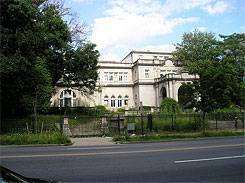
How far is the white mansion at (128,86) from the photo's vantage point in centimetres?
4344

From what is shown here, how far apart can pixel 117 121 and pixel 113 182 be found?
1447 cm

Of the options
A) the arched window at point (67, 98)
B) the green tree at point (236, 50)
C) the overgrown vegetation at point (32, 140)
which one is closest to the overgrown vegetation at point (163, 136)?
the overgrown vegetation at point (32, 140)

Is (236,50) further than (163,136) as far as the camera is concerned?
Yes

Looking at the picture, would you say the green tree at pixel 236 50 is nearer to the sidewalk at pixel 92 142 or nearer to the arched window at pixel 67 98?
the sidewalk at pixel 92 142

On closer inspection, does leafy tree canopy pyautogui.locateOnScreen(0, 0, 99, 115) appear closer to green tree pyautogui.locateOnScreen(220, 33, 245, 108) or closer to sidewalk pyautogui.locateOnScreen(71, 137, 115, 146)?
sidewalk pyautogui.locateOnScreen(71, 137, 115, 146)

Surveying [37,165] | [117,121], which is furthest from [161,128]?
[37,165]

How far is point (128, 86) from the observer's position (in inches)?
1886

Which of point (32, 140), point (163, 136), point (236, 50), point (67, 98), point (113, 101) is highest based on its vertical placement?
point (236, 50)

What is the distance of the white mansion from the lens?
43438mm

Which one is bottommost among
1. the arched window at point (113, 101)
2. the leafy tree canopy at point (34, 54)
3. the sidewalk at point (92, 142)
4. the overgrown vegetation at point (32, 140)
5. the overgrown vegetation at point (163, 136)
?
the sidewalk at point (92, 142)

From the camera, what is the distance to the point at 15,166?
22.5ft

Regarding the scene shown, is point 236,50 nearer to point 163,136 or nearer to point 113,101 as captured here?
point 113,101

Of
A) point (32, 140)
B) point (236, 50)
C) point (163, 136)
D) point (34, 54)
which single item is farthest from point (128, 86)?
→ point (32, 140)

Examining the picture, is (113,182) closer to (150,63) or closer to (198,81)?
(198,81)
